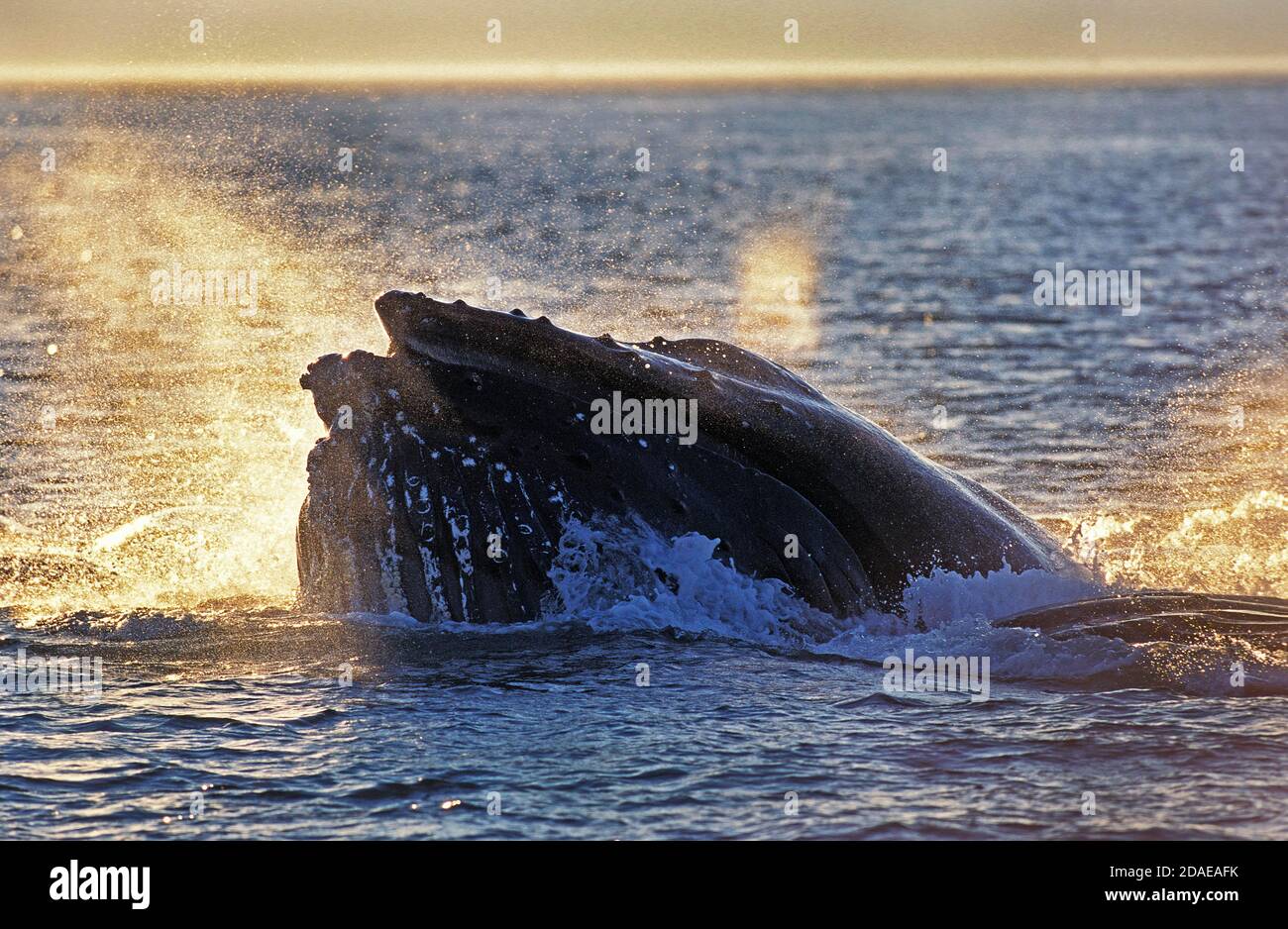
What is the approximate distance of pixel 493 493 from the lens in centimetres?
1081

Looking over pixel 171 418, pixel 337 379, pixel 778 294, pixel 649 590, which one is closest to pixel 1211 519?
pixel 649 590

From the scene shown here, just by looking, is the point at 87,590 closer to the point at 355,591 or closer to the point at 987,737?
the point at 355,591

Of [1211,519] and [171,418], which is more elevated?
[171,418]

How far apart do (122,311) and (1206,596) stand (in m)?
23.4

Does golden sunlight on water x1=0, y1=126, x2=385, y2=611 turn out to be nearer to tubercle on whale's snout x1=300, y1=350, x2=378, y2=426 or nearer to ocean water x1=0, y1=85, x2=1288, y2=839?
ocean water x1=0, y1=85, x2=1288, y2=839

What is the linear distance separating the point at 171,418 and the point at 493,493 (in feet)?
35.2

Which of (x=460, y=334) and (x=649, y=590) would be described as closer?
(x=460, y=334)

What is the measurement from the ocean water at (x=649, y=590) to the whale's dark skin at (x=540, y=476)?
10.9 inches

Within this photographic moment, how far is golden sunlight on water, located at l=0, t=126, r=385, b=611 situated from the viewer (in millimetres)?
13867
